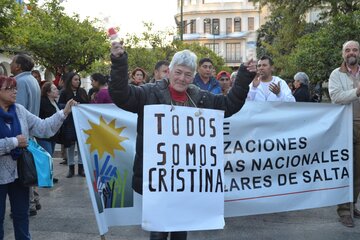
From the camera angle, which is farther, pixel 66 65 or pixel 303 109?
pixel 66 65

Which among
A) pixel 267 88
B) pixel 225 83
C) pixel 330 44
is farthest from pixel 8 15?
pixel 330 44

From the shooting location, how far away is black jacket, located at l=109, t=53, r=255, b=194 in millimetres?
3039

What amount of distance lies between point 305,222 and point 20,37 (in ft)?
38.1

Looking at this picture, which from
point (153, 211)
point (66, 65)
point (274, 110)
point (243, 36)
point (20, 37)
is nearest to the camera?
point (153, 211)

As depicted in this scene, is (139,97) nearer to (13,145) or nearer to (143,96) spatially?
(143,96)

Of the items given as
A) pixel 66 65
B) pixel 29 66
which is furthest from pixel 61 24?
pixel 29 66

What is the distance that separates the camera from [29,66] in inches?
206

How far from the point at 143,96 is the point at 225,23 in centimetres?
9438

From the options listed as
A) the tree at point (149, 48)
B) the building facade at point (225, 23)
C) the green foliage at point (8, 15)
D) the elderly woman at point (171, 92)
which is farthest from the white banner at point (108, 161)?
the building facade at point (225, 23)

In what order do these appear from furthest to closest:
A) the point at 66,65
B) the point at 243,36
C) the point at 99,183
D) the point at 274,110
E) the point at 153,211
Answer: the point at 243,36 < the point at 66,65 < the point at 274,110 < the point at 99,183 < the point at 153,211

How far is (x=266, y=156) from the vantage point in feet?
15.6

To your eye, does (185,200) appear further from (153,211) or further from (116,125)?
(116,125)

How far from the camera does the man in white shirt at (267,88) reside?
18.8 feet

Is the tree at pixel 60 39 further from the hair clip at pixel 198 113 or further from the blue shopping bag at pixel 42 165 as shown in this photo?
the hair clip at pixel 198 113
